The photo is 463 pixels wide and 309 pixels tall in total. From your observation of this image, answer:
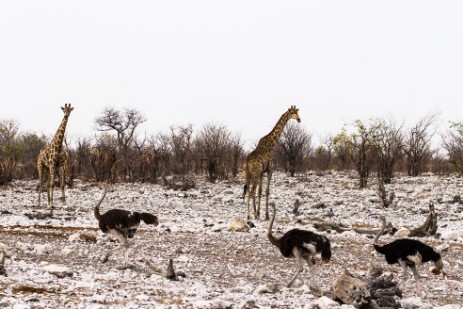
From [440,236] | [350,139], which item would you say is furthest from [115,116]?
[440,236]

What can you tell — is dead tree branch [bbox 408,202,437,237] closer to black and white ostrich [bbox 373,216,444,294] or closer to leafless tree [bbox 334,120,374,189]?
black and white ostrich [bbox 373,216,444,294]

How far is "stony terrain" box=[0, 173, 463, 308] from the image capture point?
7.17 meters

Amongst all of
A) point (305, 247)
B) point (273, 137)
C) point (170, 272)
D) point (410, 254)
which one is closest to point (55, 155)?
point (273, 137)

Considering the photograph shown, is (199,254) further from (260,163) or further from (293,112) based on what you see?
(293,112)

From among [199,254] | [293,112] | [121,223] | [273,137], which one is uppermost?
[293,112]

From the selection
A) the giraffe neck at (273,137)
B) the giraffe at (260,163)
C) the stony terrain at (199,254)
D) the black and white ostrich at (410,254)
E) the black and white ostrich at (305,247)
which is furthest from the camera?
the giraffe neck at (273,137)

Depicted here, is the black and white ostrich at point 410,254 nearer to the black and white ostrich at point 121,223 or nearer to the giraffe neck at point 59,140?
the black and white ostrich at point 121,223

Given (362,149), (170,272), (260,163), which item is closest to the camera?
(170,272)

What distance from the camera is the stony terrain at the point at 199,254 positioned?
23.5 feet

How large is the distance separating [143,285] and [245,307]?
1914mm

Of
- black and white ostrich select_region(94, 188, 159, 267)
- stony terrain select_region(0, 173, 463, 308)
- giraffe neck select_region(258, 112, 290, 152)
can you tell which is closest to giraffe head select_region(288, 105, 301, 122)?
giraffe neck select_region(258, 112, 290, 152)

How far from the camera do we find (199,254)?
1152 cm

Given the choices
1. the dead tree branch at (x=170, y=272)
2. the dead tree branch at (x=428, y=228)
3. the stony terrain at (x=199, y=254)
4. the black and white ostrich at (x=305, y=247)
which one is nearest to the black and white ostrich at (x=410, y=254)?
the stony terrain at (x=199, y=254)

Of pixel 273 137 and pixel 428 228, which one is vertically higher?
pixel 273 137
